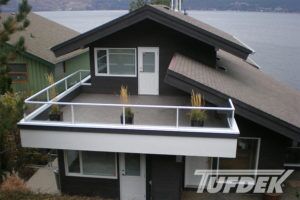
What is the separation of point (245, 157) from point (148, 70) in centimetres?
553

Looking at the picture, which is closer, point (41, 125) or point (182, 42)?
point (41, 125)

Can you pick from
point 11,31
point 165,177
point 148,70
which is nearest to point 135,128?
point 165,177

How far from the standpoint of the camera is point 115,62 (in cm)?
1620

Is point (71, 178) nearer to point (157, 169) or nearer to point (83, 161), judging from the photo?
point (83, 161)

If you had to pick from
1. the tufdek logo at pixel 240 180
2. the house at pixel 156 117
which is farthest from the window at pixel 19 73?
the tufdek logo at pixel 240 180

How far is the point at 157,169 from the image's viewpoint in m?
13.8

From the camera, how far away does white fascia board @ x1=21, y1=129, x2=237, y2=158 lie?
12180 millimetres

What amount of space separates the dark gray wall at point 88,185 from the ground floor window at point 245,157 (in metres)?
4.49

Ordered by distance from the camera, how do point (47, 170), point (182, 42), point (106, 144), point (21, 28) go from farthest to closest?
point (47, 170) < point (182, 42) < point (106, 144) < point (21, 28)

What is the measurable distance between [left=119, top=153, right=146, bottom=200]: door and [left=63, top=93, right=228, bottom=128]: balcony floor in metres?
1.53

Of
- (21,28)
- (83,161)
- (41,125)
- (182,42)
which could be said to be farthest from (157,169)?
(21,28)

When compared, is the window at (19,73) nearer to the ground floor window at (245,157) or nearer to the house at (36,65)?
the house at (36,65)

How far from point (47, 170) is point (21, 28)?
8.56 meters

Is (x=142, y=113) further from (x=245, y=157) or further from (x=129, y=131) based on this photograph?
(x=245, y=157)
